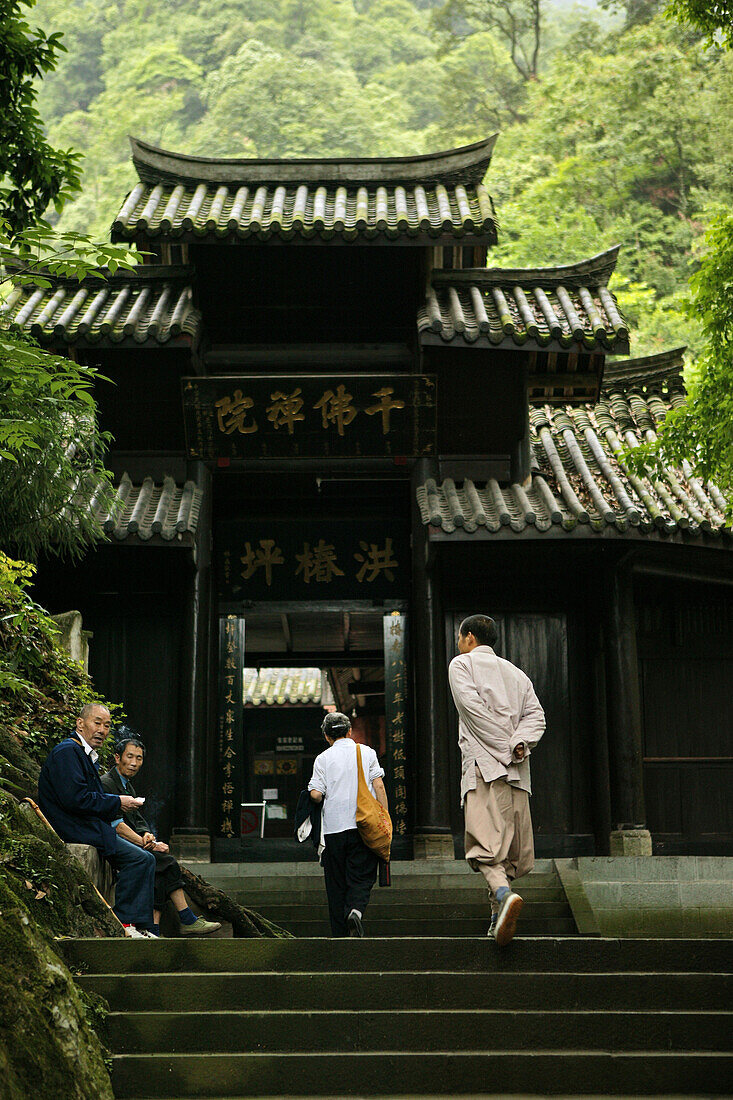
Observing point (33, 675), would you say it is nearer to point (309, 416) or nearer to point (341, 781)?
point (341, 781)

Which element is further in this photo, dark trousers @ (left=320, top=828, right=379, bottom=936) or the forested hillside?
the forested hillside

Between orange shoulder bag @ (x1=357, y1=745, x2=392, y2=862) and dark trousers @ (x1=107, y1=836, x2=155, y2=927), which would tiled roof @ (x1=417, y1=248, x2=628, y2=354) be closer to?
orange shoulder bag @ (x1=357, y1=745, x2=392, y2=862)

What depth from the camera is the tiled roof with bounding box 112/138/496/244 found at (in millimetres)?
11922

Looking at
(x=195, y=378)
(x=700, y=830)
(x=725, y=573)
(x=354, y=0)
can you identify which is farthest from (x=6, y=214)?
(x=354, y=0)

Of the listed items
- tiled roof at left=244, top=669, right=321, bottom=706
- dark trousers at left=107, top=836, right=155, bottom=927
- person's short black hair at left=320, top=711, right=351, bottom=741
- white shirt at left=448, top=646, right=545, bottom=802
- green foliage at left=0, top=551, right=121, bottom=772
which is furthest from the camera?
tiled roof at left=244, top=669, right=321, bottom=706

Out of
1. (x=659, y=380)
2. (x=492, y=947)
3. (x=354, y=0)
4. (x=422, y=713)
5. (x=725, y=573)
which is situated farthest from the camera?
(x=354, y=0)

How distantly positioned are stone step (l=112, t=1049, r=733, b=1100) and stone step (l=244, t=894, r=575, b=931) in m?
4.05

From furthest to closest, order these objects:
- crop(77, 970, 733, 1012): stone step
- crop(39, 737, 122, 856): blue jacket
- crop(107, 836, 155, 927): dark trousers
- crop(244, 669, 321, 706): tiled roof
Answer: crop(244, 669, 321, 706): tiled roof, crop(107, 836, 155, 927): dark trousers, crop(39, 737, 122, 856): blue jacket, crop(77, 970, 733, 1012): stone step

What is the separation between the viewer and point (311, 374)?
1280cm

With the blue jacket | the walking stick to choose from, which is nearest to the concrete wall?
the walking stick

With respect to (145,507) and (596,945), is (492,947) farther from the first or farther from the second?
(145,507)

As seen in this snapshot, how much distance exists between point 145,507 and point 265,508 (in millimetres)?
1736

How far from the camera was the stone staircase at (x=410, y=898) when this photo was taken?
376 inches

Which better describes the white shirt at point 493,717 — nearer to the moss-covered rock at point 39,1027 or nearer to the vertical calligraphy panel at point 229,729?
the moss-covered rock at point 39,1027
